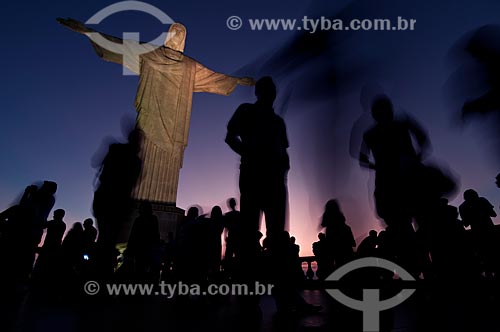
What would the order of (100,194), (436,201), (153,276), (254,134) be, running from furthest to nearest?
(100,194) < (153,276) < (436,201) < (254,134)

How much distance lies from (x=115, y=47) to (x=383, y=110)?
9.67 m

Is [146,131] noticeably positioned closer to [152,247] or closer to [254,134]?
[152,247]

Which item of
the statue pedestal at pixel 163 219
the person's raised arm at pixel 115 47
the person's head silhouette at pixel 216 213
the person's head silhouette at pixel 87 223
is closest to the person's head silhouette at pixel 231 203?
the person's head silhouette at pixel 216 213

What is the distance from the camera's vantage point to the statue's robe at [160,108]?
27.5ft

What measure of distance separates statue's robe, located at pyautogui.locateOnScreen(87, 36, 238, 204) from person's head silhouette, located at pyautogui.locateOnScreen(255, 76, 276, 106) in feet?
21.2

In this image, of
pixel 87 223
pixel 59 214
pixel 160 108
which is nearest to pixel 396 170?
pixel 59 214

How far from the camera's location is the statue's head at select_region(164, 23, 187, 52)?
1034 cm

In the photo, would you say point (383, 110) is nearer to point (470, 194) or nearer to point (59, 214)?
point (470, 194)

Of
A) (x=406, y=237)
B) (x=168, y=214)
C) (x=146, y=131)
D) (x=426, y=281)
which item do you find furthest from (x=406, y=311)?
(x=146, y=131)

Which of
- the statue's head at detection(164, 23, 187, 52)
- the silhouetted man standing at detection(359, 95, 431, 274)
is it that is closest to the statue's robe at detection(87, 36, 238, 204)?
the statue's head at detection(164, 23, 187, 52)

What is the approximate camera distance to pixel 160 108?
9.16 meters

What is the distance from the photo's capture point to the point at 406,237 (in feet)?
7.46

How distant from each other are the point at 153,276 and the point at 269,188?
3492mm

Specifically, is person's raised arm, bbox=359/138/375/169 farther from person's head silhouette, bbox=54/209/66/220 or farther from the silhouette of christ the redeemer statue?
the silhouette of christ the redeemer statue
